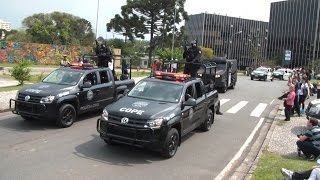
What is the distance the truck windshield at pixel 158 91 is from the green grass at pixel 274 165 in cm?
252

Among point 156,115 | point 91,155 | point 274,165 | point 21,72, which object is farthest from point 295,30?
point 91,155

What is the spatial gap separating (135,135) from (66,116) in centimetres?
384

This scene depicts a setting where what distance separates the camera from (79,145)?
10.6 metres

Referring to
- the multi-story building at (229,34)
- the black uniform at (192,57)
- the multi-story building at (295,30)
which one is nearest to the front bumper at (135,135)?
the black uniform at (192,57)

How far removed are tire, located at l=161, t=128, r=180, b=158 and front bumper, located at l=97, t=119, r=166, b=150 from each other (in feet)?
0.46

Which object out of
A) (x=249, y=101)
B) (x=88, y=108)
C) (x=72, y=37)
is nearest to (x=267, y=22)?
(x=72, y=37)

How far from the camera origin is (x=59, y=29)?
8275 centimetres

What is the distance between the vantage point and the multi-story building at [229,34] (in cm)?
12100

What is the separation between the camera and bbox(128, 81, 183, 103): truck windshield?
10945mm

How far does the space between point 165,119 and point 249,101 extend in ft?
48.4

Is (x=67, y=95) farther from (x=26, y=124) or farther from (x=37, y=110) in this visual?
(x=26, y=124)

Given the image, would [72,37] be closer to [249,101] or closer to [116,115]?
[249,101]

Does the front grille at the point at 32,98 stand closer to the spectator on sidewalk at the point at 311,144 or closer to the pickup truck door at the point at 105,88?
the pickup truck door at the point at 105,88

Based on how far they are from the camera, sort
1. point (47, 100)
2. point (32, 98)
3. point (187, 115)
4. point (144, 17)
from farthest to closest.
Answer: point (144, 17) → point (32, 98) → point (47, 100) → point (187, 115)
